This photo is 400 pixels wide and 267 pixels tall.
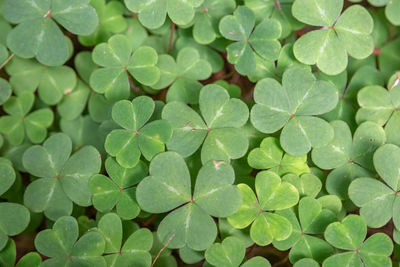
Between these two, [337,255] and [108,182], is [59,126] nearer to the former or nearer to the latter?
[108,182]

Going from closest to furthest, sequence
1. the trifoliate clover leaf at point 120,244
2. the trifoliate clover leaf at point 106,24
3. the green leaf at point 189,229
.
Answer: the green leaf at point 189,229
the trifoliate clover leaf at point 120,244
the trifoliate clover leaf at point 106,24

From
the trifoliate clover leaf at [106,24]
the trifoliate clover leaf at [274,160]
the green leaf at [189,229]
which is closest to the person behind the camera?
the green leaf at [189,229]

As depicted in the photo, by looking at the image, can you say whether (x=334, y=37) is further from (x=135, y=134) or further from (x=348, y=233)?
(x=135, y=134)

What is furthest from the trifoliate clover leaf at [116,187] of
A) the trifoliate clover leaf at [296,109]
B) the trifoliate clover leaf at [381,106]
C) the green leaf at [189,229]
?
the trifoliate clover leaf at [381,106]

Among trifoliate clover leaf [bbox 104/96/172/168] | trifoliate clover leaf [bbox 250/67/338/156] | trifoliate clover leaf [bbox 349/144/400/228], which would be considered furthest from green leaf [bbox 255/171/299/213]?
trifoliate clover leaf [bbox 104/96/172/168]

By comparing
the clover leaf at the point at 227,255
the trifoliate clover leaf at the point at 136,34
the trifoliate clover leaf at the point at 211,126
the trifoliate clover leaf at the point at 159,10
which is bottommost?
the clover leaf at the point at 227,255

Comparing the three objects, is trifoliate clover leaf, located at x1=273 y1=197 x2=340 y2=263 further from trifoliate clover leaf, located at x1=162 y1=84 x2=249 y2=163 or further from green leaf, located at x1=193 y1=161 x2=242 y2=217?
trifoliate clover leaf, located at x1=162 y1=84 x2=249 y2=163

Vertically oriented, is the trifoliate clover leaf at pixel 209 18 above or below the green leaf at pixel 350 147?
above

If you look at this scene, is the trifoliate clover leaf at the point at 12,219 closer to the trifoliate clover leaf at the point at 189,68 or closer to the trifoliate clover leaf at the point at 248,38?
the trifoliate clover leaf at the point at 189,68
